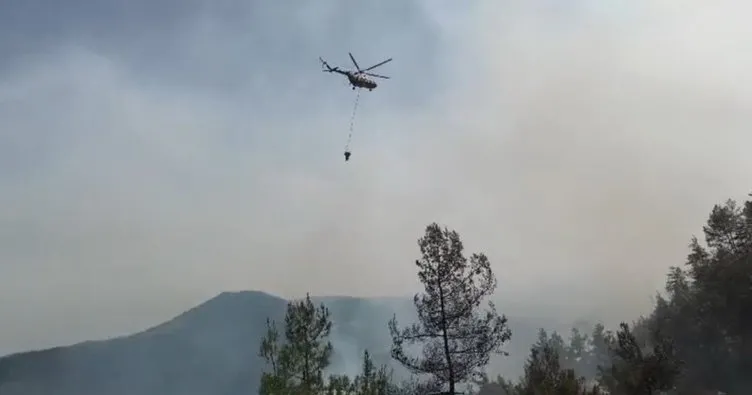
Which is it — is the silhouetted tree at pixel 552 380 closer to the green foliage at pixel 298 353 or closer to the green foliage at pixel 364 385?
the green foliage at pixel 364 385

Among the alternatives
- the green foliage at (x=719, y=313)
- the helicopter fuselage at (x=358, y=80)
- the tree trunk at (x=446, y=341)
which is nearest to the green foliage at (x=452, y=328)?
the tree trunk at (x=446, y=341)

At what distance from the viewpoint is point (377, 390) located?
84.6ft

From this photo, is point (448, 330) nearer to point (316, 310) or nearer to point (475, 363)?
point (475, 363)

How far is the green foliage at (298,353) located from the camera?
2607 centimetres

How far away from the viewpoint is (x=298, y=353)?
28406mm

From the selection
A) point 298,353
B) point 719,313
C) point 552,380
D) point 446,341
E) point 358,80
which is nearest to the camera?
point 552,380

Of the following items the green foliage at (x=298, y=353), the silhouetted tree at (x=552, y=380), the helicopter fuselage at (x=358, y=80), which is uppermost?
the helicopter fuselage at (x=358, y=80)

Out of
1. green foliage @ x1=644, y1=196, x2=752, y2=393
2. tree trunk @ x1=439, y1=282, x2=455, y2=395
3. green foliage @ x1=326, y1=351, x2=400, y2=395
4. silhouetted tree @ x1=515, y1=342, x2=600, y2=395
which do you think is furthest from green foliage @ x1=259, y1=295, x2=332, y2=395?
green foliage @ x1=644, y1=196, x2=752, y2=393

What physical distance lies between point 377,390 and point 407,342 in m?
2.72

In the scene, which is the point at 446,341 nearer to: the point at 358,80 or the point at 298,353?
the point at 298,353

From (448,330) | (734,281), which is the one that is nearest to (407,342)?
(448,330)

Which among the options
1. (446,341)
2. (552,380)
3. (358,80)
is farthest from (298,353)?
(358,80)

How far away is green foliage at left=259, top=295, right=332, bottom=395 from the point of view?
1026 inches

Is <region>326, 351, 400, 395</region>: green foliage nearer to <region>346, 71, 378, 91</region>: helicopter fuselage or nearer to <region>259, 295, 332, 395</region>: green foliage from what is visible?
<region>259, 295, 332, 395</region>: green foliage
